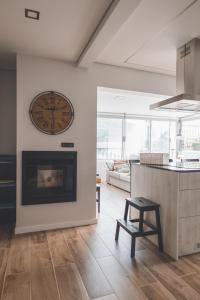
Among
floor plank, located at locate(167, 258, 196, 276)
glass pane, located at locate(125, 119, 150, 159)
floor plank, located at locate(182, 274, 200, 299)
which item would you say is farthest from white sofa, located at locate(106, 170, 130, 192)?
floor plank, located at locate(182, 274, 200, 299)

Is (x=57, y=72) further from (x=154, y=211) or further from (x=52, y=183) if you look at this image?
(x=154, y=211)

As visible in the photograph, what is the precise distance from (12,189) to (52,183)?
31.7 inches

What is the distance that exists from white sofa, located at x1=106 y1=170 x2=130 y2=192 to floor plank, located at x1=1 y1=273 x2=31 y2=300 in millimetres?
4037

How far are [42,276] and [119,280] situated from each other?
72 centimetres

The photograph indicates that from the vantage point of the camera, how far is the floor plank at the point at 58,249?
2.22m

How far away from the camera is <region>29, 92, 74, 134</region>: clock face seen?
9.75 ft

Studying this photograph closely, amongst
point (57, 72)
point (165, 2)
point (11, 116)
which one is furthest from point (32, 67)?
point (165, 2)

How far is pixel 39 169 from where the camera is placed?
3.04 meters

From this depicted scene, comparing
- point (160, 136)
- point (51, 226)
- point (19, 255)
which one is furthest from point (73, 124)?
point (160, 136)

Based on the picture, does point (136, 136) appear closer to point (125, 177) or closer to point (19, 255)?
point (125, 177)

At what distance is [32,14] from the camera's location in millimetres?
2020

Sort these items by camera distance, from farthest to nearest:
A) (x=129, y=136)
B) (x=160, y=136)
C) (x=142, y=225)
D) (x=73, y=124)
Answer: (x=160, y=136) → (x=129, y=136) → (x=73, y=124) → (x=142, y=225)

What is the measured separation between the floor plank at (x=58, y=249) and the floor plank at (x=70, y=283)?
3.9 inches

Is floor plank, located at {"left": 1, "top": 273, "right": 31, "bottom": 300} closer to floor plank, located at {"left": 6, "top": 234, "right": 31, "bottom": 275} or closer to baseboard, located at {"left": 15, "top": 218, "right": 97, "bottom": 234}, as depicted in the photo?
floor plank, located at {"left": 6, "top": 234, "right": 31, "bottom": 275}
